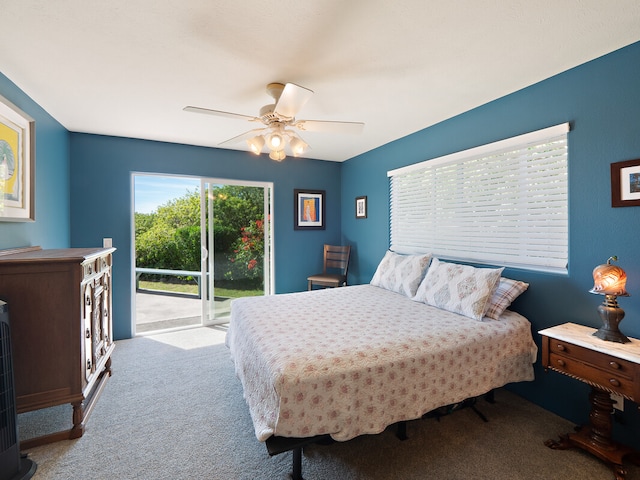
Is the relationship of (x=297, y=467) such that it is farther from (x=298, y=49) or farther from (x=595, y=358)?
(x=298, y=49)

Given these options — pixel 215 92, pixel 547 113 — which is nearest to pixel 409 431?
pixel 547 113

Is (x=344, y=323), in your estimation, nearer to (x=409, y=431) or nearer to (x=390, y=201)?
(x=409, y=431)

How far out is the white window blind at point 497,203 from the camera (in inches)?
90.7

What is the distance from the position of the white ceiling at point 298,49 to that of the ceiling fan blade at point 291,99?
0.26m

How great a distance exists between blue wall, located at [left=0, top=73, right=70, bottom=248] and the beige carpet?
4.71ft

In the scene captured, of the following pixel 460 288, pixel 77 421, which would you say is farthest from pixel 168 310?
pixel 460 288

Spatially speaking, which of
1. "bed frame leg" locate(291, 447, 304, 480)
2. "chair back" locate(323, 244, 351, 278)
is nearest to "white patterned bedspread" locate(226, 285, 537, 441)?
"bed frame leg" locate(291, 447, 304, 480)

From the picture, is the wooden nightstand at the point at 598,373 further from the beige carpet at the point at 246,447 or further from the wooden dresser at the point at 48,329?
the wooden dresser at the point at 48,329

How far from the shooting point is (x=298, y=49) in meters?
1.89

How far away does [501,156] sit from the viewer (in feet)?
8.74

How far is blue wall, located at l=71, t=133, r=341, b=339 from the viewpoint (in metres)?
3.61

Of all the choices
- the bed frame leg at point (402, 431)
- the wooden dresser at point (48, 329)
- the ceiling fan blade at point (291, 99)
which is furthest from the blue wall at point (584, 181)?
the wooden dresser at point (48, 329)

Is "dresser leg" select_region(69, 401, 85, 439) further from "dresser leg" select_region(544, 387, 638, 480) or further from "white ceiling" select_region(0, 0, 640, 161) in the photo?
"dresser leg" select_region(544, 387, 638, 480)

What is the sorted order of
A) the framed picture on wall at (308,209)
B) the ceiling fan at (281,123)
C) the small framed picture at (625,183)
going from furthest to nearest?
the framed picture on wall at (308,209), the ceiling fan at (281,123), the small framed picture at (625,183)
